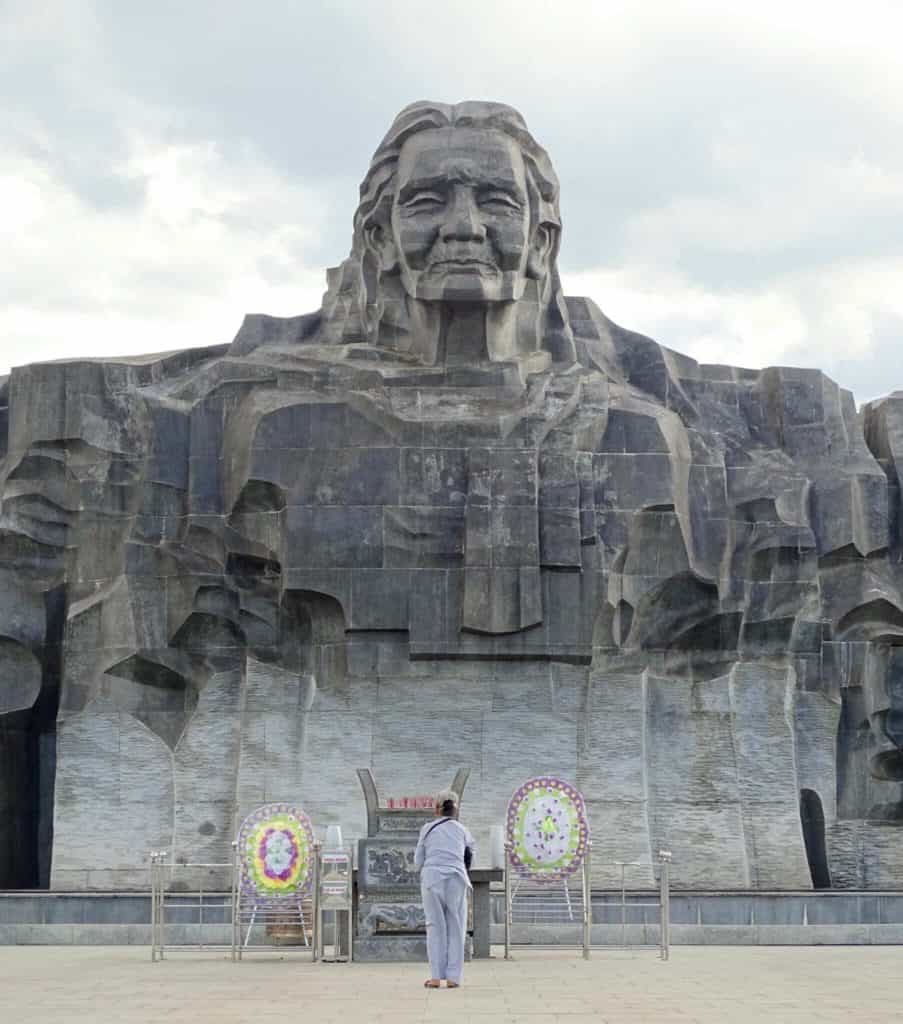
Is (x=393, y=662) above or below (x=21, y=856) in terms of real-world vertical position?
above

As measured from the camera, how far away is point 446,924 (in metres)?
12.6

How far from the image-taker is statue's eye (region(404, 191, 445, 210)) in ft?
75.3

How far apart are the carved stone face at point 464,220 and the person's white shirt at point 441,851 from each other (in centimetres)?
1084

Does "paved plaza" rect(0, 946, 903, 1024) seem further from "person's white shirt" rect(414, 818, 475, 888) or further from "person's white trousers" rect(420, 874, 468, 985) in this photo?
"person's white shirt" rect(414, 818, 475, 888)

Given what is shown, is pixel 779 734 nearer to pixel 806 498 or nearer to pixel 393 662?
pixel 806 498

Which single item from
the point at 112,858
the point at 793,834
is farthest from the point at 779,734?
the point at 112,858

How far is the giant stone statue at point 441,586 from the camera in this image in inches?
868

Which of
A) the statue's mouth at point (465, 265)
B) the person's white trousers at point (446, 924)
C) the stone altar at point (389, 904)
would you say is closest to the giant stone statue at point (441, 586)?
the statue's mouth at point (465, 265)

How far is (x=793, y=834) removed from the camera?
22.7 metres

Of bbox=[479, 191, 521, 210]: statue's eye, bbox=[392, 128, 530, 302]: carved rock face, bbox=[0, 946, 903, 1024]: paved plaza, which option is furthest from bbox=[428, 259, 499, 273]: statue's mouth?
bbox=[0, 946, 903, 1024]: paved plaza

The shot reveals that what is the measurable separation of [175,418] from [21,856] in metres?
5.33

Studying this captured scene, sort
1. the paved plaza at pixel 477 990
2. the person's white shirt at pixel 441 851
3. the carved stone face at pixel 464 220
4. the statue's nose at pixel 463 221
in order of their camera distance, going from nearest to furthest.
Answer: the paved plaza at pixel 477 990 → the person's white shirt at pixel 441 851 → the statue's nose at pixel 463 221 → the carved stone face at pixel 464 220

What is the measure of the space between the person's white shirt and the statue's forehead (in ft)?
37.4

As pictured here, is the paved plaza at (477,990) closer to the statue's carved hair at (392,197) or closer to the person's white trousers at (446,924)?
the person's white trousers at (446,924)
